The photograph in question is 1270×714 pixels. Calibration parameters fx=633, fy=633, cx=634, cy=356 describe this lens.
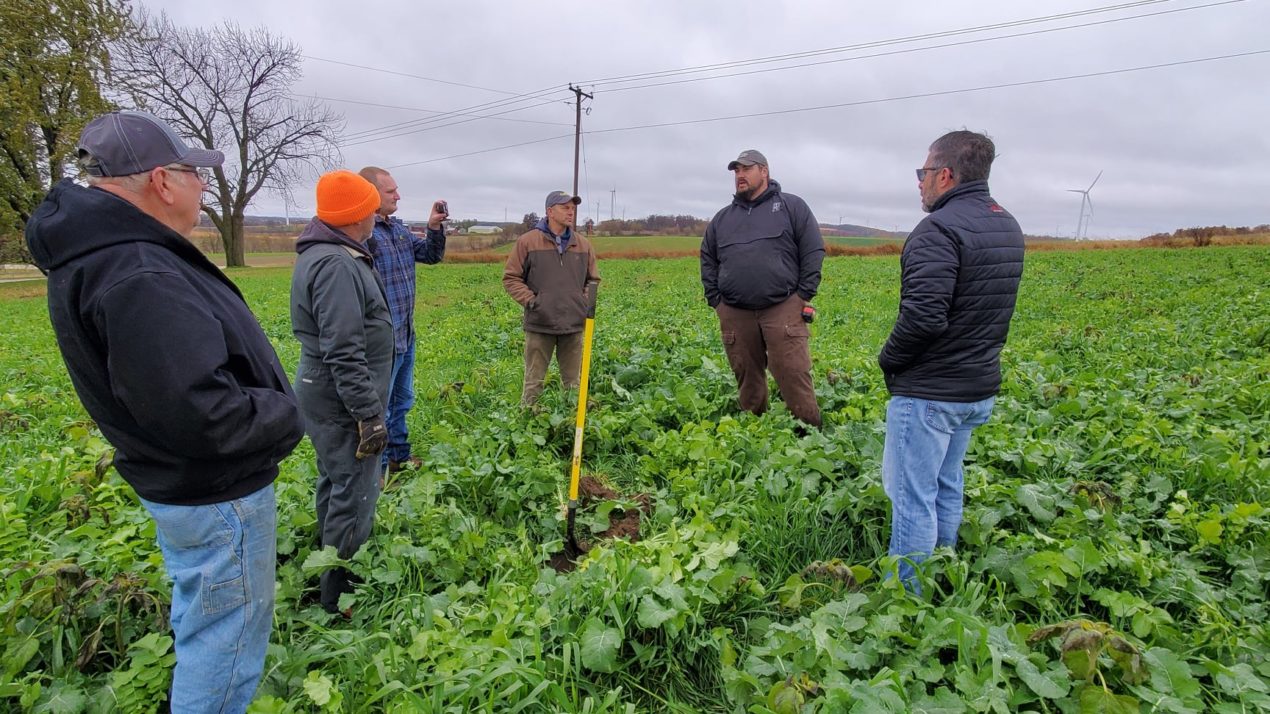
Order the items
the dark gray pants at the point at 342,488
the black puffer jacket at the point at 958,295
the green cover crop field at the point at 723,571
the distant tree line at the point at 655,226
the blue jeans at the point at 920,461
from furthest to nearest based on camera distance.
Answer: the distant tree line at the point at 655,226, the dark gray pants at the point at 342,488, the blue jeans at the point at 920,461, the black puffer jacket at the point at 958,295, the green cover crop field at the point at 723,571

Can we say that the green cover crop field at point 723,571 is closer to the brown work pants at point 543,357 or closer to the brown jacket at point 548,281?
the brown work pants at point 543,357

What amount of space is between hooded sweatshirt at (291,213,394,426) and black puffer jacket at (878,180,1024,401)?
2.35m

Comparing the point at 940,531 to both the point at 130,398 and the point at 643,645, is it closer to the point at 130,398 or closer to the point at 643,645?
the point at 643,645

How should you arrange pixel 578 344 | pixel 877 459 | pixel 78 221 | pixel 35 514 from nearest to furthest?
pixel 78 221
pixel 35 514
pixel 877 459
pixel 578 344

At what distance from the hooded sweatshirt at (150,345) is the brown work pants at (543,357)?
3684mm

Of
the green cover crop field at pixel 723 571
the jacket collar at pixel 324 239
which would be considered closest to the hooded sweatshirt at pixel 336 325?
the jacket collar at pixel 324 239

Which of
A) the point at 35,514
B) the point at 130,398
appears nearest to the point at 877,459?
the point at 130,398

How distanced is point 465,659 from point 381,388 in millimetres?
1494

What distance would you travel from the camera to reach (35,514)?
358 cm

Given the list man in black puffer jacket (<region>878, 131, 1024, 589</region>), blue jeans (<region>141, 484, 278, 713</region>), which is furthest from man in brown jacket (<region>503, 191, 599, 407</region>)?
blue jeans (<region>141, 484, 278, 713</region>)

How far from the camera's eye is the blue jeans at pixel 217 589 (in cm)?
194

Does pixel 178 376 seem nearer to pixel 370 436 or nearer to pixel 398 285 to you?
pixel 370 436

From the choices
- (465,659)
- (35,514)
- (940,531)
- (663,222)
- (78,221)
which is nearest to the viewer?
(78,221)

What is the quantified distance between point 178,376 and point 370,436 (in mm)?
1240
